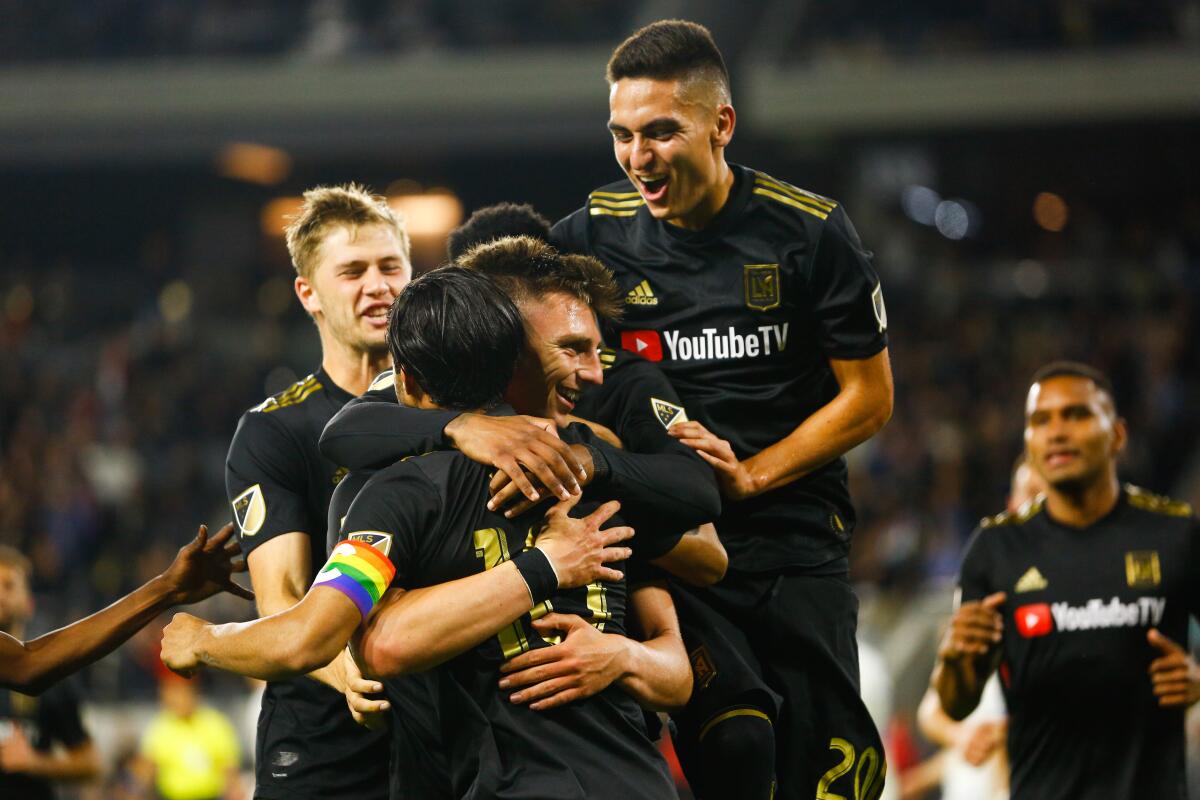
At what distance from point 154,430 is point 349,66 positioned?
563cm

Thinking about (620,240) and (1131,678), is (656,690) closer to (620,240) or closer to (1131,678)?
(620,240)

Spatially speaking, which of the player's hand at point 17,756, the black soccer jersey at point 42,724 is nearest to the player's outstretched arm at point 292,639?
the player's hand at point 17,756

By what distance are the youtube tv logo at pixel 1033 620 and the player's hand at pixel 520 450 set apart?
2.92 metres

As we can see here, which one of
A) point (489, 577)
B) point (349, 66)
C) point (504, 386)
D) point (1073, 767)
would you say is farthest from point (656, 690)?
point (349, 66)

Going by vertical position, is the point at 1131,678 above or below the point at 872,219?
below

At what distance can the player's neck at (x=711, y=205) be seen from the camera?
14.3ft

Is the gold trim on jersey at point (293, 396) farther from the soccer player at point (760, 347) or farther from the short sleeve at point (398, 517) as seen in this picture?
the short sleeve at point (398, 517)

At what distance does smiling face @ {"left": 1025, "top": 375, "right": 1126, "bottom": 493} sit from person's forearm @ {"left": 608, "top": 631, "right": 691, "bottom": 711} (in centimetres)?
257

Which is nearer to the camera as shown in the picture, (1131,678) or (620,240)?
(620,240)

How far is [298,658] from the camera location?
3102mm

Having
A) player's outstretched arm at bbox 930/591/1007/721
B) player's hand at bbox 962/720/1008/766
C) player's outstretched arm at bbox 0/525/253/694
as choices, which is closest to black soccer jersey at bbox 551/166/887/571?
player's outstretched arm at bbox 930/591/1007/721

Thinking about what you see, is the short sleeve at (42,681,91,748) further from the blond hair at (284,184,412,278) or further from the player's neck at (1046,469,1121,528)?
the player's neck at (1046,469,1121,528)

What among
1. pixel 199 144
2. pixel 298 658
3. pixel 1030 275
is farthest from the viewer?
pixel 199 144

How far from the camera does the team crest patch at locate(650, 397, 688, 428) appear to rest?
3.97m
